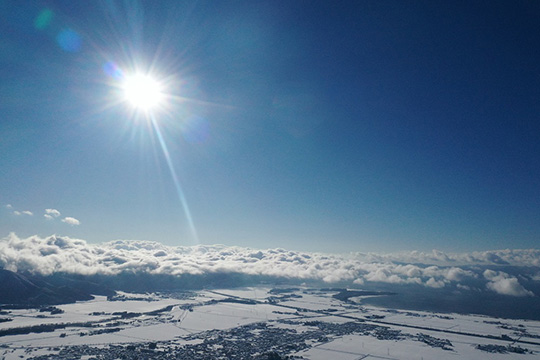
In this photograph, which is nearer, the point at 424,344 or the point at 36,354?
the point at 36,354

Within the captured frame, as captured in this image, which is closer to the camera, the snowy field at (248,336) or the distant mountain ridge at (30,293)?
the snowy field at (248,336)

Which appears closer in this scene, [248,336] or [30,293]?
[248,336]

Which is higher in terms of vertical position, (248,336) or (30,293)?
(30,293)

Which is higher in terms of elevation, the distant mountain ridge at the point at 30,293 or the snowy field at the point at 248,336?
the distant mountain ridge at the point at 30,293

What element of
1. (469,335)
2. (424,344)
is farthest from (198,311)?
(469,335)

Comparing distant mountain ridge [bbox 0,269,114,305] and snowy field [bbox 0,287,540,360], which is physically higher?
distant mountain ridge [bbox 0,269,114,305]

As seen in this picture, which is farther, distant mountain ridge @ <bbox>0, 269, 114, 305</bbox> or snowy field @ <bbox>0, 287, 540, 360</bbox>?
distant mountain ridge @ <bbox>0, 269, 114, 305</bbox>

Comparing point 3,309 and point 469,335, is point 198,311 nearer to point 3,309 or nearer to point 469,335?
point 3,309

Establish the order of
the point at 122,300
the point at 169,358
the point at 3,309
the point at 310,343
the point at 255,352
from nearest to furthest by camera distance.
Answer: the point at 169,358 < the point at 255,352 < the point at 310,343 < the point at 3,309 < the point at 122,300
